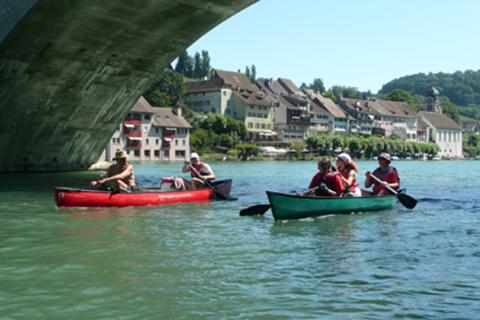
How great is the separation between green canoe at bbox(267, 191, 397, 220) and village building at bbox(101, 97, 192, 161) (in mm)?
60998

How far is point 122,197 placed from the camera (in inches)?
662

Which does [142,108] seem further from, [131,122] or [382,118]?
[382,118]

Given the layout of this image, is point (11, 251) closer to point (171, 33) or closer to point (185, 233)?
point (185, 233)

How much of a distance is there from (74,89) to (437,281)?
22665mm

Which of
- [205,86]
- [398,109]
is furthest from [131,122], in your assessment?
[398,109]

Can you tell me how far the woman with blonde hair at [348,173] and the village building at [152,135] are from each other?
60.6 metres

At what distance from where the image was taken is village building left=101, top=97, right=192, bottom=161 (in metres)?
77.1

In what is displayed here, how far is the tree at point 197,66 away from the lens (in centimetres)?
16800

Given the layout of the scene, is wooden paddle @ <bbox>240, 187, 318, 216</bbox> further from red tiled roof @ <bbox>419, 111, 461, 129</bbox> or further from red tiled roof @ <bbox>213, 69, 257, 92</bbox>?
red tiled roof @ <bbox>419, 111, 461, 129</bbox>

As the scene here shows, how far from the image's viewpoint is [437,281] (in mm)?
8531

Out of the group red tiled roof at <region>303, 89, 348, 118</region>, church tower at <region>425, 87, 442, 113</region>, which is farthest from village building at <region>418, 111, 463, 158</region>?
red tiled roof at <region>303, 89, 348, 118</region>

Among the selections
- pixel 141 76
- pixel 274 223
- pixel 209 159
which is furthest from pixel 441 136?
pixel 274 223

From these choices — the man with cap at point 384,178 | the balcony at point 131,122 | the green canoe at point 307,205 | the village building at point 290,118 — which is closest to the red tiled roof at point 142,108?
the balcony at point 131,122

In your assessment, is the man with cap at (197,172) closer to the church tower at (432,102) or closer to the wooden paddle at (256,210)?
the wooden paddle at (256,210)
